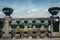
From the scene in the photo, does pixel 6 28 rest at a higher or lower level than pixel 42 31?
higher

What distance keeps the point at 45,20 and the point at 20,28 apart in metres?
1.48

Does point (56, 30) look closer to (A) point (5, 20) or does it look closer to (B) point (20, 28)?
(B) point (20, 28)

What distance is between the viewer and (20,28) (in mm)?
12016

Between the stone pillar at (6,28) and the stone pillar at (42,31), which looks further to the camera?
the stone pillar at (6,28)

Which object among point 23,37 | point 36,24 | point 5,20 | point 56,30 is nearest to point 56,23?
point 56,30

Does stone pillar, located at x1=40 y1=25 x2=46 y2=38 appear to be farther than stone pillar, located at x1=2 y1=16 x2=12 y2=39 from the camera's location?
No

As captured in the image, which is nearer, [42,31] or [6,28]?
[42,31]

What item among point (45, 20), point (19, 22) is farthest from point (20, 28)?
point (45, 20)

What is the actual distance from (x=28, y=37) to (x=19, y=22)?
1.00m

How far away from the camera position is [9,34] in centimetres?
1191

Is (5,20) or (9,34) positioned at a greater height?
(5,20)

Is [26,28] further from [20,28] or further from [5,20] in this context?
[5,20]

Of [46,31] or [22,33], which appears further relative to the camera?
[22,33]

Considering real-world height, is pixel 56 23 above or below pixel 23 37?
above
